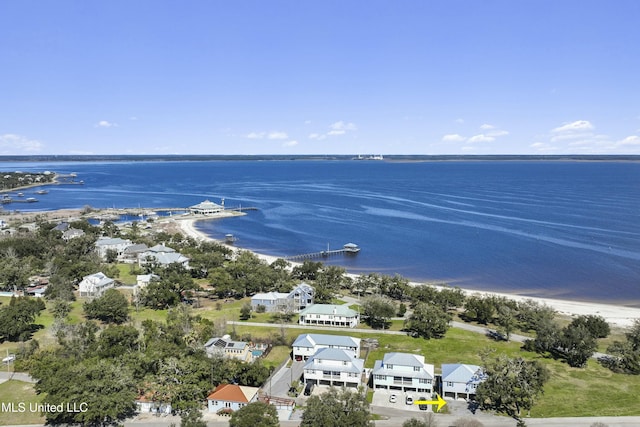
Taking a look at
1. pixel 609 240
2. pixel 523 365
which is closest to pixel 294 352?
pixel 523 365

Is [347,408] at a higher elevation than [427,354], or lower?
higher

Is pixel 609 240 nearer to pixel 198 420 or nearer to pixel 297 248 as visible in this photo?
pixel 297 248

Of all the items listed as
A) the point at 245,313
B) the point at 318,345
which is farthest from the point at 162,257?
the point at 318,345

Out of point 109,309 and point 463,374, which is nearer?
point 463,374

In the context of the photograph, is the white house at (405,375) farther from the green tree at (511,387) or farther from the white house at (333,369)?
the green tree at (511,387)

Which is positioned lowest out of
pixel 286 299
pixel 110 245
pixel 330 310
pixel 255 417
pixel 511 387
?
pixel 330 310

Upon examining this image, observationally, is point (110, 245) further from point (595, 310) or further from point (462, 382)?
point (595, 310)

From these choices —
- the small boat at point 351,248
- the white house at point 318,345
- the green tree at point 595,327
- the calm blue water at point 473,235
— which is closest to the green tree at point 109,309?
the white house at point 318,345
